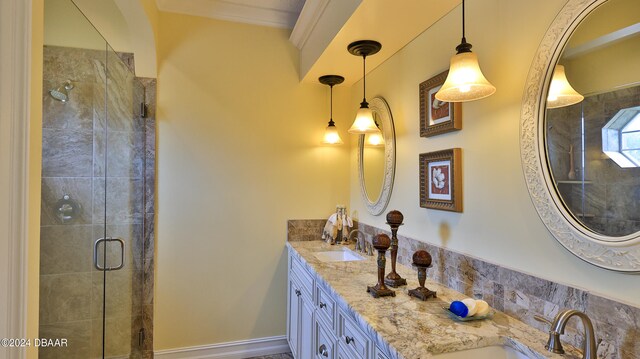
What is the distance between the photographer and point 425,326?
120 centimetres

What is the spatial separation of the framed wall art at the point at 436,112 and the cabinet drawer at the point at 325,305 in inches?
40.3

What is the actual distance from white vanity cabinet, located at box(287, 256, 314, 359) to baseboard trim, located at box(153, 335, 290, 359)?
165 millimetres

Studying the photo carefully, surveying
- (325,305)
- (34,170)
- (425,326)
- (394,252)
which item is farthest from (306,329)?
(34,170)

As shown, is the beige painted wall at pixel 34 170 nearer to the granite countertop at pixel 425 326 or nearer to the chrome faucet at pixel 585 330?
the granite countertop at pixel 425 326

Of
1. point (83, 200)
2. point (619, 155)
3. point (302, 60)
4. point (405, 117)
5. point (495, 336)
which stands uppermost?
point (302, 60)

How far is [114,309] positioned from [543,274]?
2.38m

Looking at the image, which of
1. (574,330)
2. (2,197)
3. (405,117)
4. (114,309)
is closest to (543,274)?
(574,330)

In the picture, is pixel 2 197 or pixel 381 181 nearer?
pixel 2 197

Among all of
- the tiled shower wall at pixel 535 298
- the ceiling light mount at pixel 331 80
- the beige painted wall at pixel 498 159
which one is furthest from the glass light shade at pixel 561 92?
the ceiling light mount at pixel 331 80

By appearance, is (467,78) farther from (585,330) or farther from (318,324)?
(318,324)

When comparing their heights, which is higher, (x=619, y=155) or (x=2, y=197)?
(x=619, y=155)

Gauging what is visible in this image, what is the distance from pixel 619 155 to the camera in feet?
3.10

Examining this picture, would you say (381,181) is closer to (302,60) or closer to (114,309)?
(302,60)

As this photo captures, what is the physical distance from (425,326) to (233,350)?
203 cm
